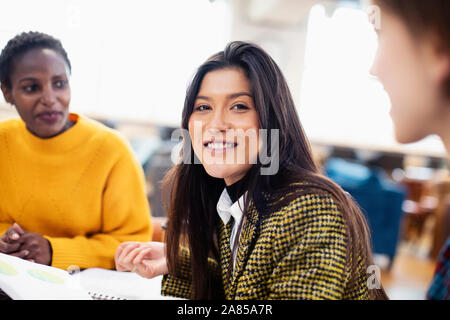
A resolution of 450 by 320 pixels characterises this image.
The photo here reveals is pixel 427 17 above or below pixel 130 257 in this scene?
above

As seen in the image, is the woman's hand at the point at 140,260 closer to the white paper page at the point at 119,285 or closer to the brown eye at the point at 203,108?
the white paper page at the point at 119,285

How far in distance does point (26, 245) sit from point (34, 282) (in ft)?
0.50

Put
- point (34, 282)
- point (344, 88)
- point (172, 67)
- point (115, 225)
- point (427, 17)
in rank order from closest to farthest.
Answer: point (427, 17) → point (34, 282) → point (115, 225) → point (172, 67) → point (344, 88)

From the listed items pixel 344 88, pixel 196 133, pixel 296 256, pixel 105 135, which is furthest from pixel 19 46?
pixel 344 88

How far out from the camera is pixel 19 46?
622mm

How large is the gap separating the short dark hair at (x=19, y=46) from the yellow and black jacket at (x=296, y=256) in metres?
0.42

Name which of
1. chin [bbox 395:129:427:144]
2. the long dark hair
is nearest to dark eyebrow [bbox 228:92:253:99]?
the long dark hair

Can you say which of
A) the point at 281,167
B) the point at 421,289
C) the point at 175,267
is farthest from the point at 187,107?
the point at 421,289

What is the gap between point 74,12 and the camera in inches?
26.8

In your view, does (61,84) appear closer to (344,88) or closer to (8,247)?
(8,247)

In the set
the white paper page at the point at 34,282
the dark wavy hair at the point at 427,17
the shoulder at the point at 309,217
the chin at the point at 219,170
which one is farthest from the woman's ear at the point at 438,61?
the white paper page at the point at 34,282

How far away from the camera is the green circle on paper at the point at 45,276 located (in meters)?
0.54
